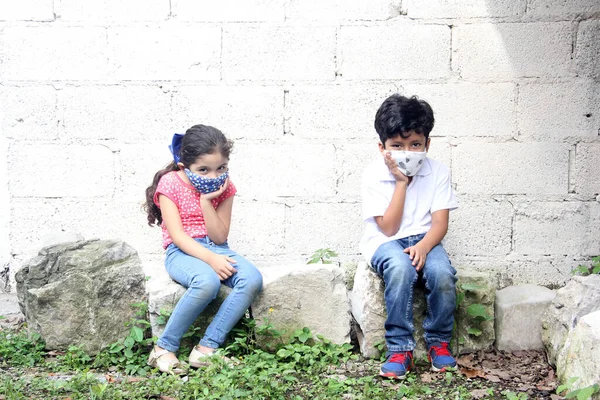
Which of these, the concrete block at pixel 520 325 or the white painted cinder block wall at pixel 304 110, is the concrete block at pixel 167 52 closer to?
the white painted cinder block wall at pixel 304 110

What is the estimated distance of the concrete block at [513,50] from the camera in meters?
4.60

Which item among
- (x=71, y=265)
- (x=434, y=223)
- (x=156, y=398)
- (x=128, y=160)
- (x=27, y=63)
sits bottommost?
(x=156, y=398)

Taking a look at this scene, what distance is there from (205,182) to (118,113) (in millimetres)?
1245

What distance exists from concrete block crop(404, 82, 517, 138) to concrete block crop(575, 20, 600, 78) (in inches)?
19.4

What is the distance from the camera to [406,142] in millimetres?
3773

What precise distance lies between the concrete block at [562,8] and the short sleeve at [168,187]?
2611mm

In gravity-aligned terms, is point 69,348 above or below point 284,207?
below

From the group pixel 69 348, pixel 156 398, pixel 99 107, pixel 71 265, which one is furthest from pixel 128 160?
pixel 156 398

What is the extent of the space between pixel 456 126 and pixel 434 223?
3.65 feet

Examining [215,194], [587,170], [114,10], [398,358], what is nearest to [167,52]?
[114,10]

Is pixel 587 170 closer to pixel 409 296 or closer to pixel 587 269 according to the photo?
pixel 587 269

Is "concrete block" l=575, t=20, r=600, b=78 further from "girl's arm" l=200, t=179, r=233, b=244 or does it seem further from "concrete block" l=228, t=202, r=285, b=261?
"girl's arm" l=200, t=179, r=233, b=244

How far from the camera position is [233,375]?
Answer: 3.34 meters

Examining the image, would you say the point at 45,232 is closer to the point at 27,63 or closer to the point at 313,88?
the point at 27,63
